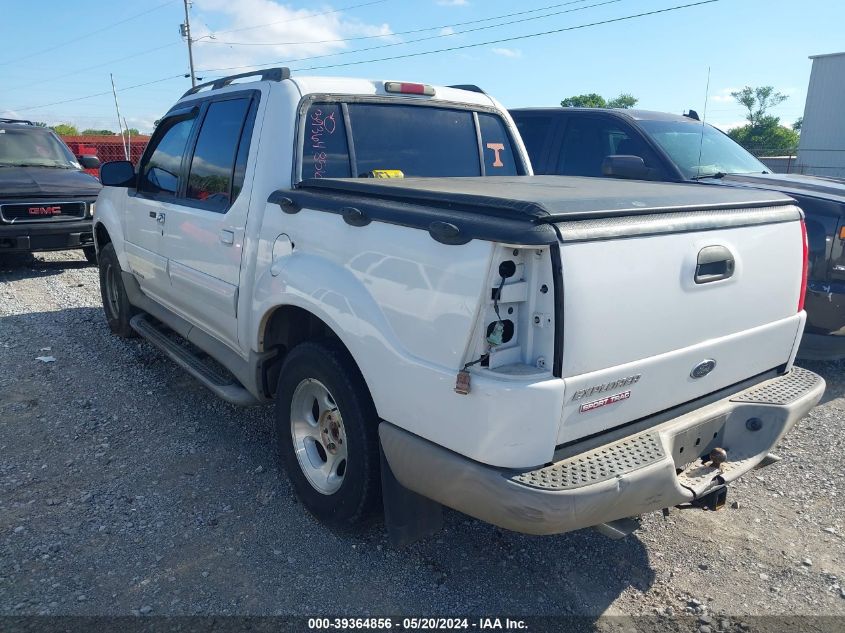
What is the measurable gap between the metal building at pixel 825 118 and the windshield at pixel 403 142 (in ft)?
93.4

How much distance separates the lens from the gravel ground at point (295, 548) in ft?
9.07

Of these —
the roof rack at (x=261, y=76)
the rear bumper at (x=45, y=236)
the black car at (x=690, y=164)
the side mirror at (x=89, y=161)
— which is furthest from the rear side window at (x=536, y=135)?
the side mirror at (x=89, y=161)

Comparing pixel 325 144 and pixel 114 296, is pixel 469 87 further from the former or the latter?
pixel 114 296

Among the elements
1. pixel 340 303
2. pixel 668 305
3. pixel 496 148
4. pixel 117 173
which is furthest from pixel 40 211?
pixel 668 305

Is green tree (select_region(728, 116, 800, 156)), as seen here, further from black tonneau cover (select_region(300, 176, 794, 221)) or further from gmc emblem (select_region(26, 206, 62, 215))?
black tonneau cover (select_region(300, 176, 794, 221))

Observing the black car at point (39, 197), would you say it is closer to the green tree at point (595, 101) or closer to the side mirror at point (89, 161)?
the side mirror at point (89, 161)

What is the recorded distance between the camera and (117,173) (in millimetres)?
4898

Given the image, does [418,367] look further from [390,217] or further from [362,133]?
Answer: [362,133]

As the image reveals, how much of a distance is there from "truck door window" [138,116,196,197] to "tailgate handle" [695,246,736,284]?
3329 mm

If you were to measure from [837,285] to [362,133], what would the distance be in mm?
3876

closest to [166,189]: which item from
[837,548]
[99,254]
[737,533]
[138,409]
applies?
[138,409]

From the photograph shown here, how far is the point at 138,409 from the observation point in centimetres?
461

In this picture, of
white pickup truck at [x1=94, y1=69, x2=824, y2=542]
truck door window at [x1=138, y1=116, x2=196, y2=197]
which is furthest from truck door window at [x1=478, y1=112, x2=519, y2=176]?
truck door window at [x1=138, y1=116, x2=196, y2=197]

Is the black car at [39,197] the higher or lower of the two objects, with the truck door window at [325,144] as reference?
lower
